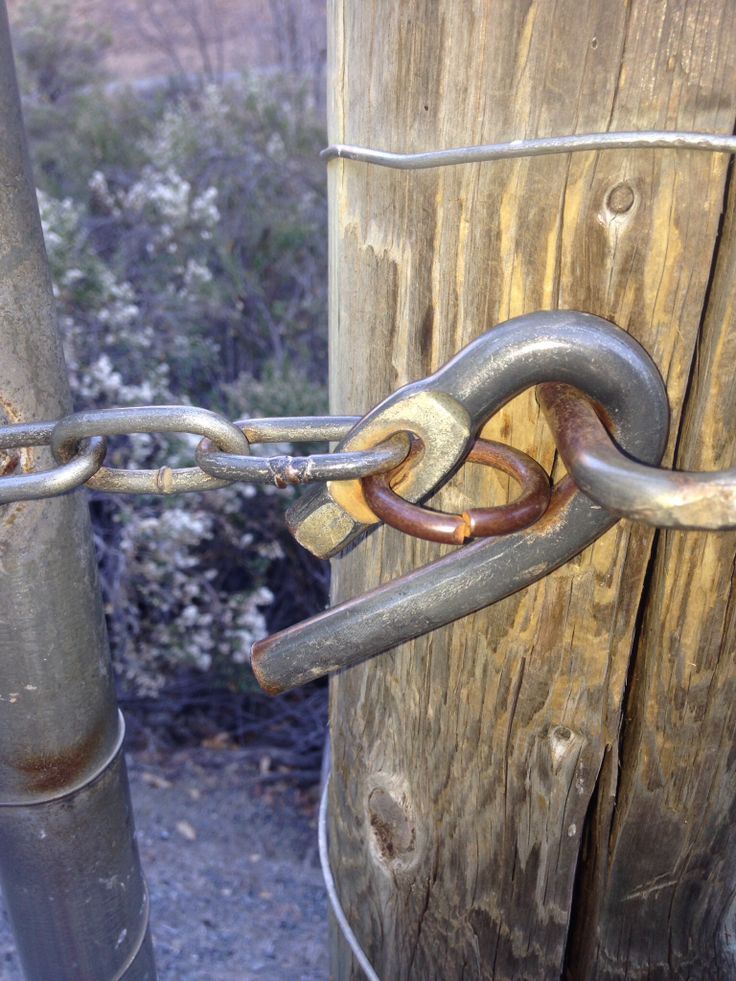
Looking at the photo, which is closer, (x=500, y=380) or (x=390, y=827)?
(x=500, y=380)

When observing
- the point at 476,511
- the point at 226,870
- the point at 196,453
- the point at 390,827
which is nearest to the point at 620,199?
the point at 476,511

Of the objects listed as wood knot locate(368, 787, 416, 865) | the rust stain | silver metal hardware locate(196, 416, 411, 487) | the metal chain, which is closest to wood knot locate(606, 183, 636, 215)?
the metal chain

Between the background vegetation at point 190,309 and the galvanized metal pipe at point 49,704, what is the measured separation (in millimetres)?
1887

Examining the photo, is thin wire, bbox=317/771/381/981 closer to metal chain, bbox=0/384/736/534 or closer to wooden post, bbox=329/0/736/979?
wooden post, bbox=329/0/736/979

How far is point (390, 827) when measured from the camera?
994mm

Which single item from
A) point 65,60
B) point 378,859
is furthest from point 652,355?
point 65,60

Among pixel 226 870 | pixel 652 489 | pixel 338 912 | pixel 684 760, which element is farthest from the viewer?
pixel 226 870

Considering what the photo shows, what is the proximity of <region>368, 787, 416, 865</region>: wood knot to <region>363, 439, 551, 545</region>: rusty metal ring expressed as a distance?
1.53ft

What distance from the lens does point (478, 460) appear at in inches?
28.3

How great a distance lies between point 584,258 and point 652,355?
10 cm

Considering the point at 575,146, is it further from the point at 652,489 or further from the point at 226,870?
Answer: the point at 226,870

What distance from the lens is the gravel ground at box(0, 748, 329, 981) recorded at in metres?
2.44

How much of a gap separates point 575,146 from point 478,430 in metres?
0.23

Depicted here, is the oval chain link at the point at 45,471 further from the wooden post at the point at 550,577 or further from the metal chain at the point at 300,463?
the wooden post at the point at 550,577
